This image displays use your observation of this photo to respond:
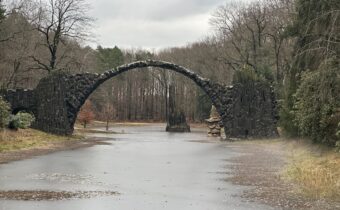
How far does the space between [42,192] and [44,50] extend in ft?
143

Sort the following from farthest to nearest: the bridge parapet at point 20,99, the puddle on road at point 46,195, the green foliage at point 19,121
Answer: the bridge parapet at point 20,99 < the green foliage at point 19,121 < the puddle on road at point 46,195

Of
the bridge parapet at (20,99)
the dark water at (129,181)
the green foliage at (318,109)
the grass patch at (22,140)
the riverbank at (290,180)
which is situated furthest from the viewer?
the bridge parapet at (20,99)

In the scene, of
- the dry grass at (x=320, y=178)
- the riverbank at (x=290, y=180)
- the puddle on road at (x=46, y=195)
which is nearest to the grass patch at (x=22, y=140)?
the riverbank at (x=290, y=180)

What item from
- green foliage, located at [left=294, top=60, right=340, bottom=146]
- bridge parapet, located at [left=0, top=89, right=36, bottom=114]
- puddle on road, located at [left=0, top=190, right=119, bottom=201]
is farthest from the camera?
bridge parapet, located at [left=0, top=89, right=36, bottom=114]

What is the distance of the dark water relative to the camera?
11.1 meters

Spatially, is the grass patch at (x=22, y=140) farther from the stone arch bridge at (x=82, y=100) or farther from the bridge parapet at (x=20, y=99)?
the bridge parapet at (x=20, y=99)

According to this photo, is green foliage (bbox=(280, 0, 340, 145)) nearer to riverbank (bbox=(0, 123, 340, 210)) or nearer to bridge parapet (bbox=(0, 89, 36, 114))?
riverbank (bbox=(0, 123, 340, 210))

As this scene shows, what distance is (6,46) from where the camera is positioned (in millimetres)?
44344

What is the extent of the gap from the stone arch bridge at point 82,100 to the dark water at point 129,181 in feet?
45.6

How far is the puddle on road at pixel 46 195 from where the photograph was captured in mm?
11586

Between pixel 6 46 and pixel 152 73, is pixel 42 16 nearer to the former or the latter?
pixel 6 46

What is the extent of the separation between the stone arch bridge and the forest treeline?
1.46 m

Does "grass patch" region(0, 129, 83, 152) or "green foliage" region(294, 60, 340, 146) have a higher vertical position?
"green foliage" region(294, 60, 340, 146)

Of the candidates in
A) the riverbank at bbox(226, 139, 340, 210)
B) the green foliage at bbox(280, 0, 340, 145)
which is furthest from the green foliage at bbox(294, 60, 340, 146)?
the riverbank at bbox(226, 139, 340, 210)
